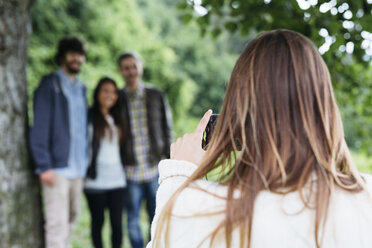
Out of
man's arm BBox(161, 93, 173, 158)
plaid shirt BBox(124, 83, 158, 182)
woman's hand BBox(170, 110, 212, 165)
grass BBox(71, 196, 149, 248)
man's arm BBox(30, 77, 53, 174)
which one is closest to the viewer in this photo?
woman's hand BBox(170, 110, 212, 165)

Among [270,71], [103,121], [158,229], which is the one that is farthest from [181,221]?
[103,121]

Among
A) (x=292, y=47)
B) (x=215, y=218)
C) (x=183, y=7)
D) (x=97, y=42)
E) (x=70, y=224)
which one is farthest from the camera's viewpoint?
(x=97, y=42)

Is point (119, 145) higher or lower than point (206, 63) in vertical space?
lower

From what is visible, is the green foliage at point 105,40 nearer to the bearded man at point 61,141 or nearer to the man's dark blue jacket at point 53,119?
the bearded man at point 61,141

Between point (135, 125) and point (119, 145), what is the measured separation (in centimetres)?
26

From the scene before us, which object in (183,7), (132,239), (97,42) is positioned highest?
(97,42)

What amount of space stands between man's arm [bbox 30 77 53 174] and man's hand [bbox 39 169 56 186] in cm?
3

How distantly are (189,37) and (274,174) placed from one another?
67.0ft

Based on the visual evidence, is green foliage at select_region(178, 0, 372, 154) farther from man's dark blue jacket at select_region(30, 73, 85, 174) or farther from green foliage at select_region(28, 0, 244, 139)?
green foliage at select_region(28, 0, 244, 139)

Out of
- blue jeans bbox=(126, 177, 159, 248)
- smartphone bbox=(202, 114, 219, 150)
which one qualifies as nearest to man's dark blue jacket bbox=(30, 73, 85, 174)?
blue jeans bbox=(126, 177, 159, 248)

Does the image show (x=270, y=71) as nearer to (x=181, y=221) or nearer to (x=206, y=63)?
(x=181, y=221)

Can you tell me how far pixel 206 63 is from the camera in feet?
74.8

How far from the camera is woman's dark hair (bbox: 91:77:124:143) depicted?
4.04m

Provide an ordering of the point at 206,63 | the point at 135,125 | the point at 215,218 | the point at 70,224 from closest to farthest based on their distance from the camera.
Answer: the point at 215,218, the point at 70,224, the point at 135,125, the point at 206,63
